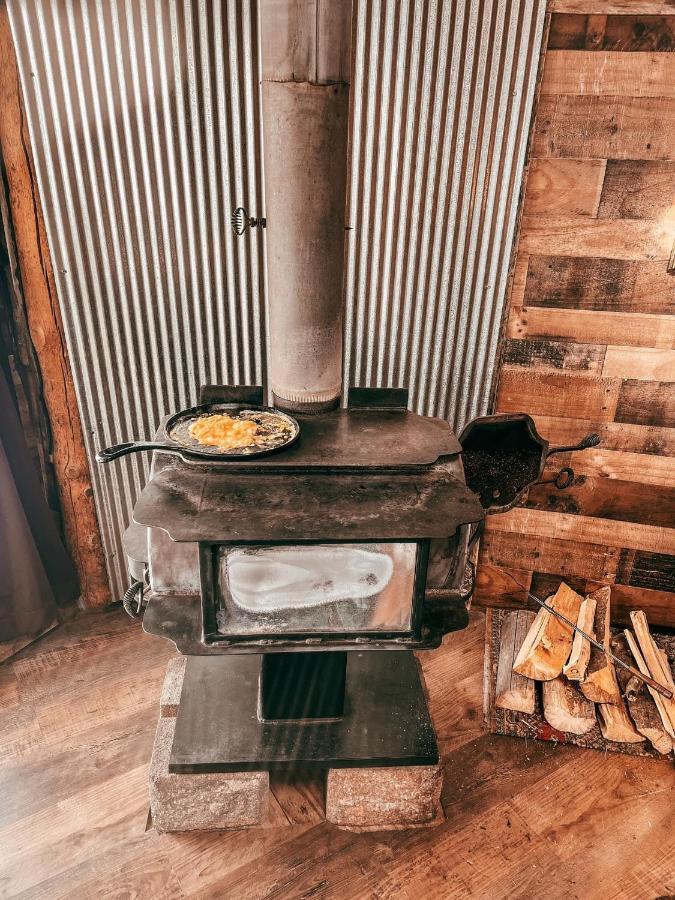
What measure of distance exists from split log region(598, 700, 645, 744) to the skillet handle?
2.55 m

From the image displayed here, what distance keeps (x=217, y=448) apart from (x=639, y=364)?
90.5 inches

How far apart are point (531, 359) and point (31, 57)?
2834 mm

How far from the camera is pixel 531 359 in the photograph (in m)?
3.47

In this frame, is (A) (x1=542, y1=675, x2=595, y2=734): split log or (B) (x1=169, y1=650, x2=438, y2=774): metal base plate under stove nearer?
(B) (x1=169, y1=650, x2=438, y2=774): metal base plate under stove

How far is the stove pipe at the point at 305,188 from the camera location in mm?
2201

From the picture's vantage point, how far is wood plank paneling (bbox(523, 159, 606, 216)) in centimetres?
309

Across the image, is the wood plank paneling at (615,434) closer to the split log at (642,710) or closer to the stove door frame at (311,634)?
the split log at (642,710)

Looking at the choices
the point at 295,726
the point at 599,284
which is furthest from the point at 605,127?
the point at 295,726

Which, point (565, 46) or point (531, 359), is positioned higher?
point (565, 46)

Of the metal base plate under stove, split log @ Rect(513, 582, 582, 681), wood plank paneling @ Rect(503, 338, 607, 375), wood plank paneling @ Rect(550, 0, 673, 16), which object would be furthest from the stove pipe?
split log @ Rect(513, 582, 582, 681)

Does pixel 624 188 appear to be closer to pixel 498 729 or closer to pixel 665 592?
pixel 665 592

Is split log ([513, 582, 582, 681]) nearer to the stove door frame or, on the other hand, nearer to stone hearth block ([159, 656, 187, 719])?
the stove door frame

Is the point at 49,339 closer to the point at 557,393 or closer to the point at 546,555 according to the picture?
the point at 557,393

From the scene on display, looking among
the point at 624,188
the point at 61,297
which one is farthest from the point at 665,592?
the point at 61,297
